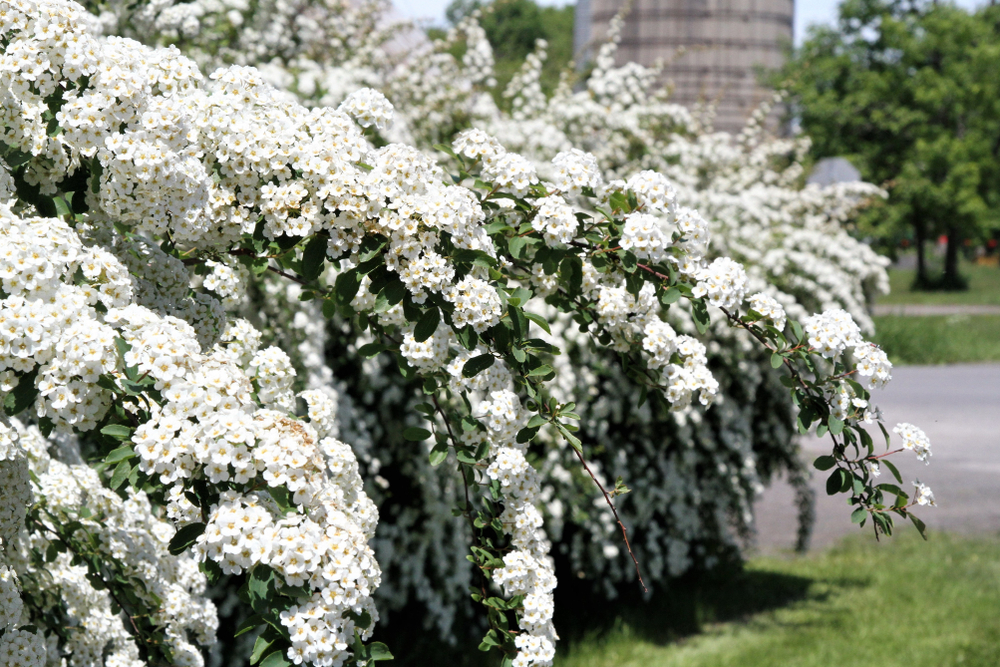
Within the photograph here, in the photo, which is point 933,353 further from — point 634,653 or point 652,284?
point 652,284

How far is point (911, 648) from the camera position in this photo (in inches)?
186

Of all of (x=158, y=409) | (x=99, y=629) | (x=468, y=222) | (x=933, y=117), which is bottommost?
(x=99, y=629)

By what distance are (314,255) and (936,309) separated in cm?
2593

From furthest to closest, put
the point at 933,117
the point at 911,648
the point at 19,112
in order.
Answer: the point at 933,117
the point at 911,648
the point at 19,112

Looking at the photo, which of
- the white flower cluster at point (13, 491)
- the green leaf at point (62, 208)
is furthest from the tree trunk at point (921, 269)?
the white flower cluster at point (13, 491)

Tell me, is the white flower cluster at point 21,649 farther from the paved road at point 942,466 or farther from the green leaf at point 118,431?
the paved road at point 942,466

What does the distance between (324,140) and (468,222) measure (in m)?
0.34

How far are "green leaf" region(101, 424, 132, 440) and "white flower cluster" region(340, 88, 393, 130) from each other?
0.97 m

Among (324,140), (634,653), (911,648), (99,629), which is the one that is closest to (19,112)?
(324,140)

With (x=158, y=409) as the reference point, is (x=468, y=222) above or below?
above

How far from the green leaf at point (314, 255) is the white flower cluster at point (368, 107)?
0.42 meters

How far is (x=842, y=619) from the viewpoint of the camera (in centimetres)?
523

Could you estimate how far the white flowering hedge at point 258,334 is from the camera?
1534 millimetres

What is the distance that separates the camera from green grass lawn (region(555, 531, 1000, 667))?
4664 mm
